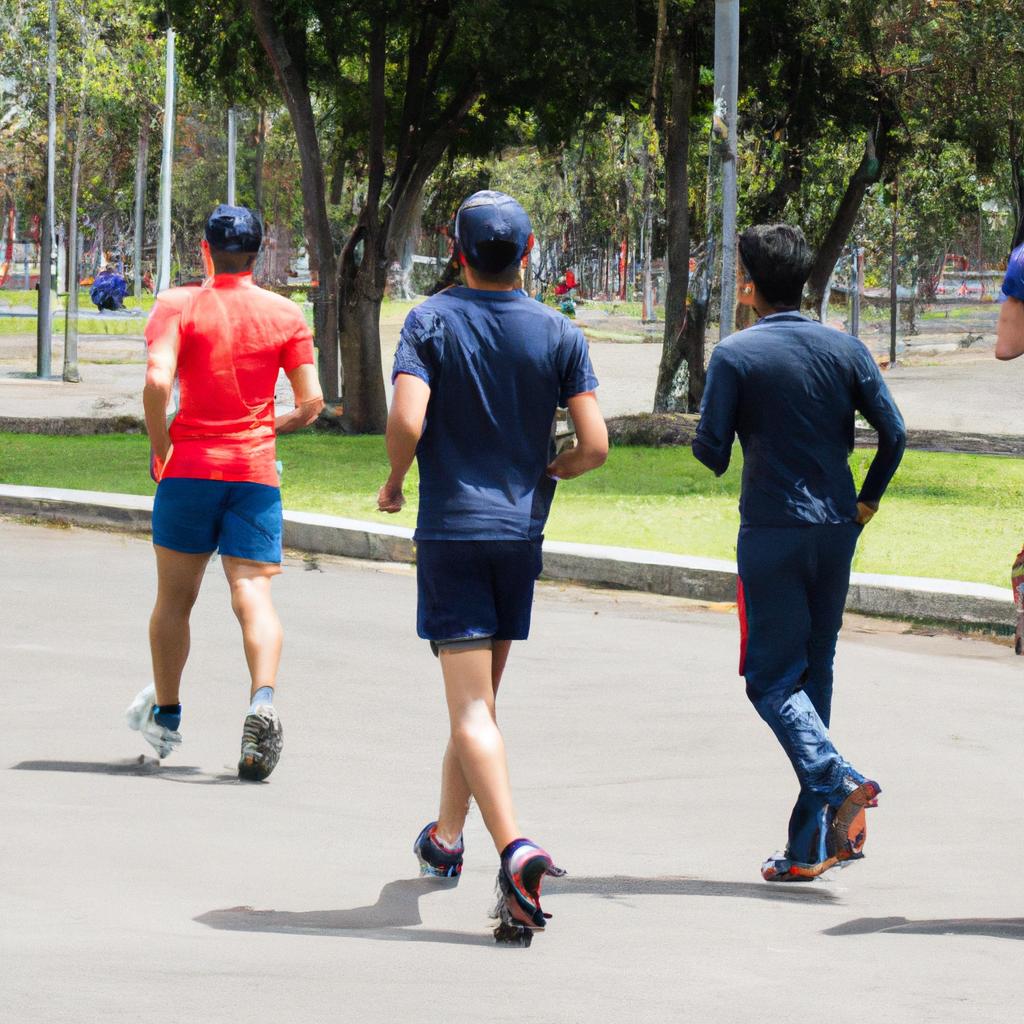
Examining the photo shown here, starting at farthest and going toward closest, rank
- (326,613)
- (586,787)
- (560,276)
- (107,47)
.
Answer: (560,276), (107,47), (326,613), (586,787)

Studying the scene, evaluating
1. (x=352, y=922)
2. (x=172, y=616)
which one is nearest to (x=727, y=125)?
(x=172, y=616)

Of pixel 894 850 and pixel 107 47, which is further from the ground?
pixel 107 47

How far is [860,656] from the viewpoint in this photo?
9195 millimetres

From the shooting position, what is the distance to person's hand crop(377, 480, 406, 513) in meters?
4.92

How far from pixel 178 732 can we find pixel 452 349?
2.56 m

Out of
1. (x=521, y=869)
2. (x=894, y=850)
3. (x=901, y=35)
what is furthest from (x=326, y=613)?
(x=901, y=35)

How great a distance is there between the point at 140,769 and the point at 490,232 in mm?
2634

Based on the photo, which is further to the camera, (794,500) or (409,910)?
(794,500)

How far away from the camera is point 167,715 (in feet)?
21.7

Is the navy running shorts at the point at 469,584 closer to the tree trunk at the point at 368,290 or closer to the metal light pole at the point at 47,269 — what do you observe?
the tree trunk at the point at 368,290

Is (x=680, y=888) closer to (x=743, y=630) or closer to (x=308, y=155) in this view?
(x=743, y=630)

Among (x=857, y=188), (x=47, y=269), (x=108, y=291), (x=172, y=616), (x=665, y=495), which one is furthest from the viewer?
(x=108, y=291)

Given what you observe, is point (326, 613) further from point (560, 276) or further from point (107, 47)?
point (560, 276)

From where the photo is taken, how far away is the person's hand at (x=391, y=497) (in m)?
4.92
